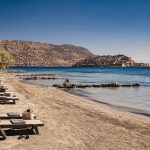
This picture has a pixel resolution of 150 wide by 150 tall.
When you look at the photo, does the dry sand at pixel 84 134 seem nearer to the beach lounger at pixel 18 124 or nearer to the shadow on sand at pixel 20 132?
the shadow on sand at pixel 20 132

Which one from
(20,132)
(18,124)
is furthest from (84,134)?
(18,124)

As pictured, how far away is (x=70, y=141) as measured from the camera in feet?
43.7

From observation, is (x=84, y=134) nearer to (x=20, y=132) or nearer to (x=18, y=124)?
(x=20, y=132)

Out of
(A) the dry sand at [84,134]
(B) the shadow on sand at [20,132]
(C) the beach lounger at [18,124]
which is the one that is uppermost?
(C) the beach lounger at [18,124]

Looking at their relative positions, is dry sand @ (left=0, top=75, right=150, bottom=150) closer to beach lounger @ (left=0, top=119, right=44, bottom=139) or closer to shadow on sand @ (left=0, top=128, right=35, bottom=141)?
shadow on sand @ (left=0, top=128, right=35, bottom=141)

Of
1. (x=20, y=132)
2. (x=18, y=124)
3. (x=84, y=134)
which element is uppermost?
(x=18, y=124)

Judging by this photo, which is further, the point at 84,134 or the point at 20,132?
the point at 84,134

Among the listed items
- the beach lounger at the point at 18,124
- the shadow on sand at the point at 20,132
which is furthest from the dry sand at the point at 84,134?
the beach lounger at the point at 18,124

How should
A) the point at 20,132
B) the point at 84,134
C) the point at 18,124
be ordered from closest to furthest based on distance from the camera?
the point at 18,124
the point at 20,132
the point at 84,134

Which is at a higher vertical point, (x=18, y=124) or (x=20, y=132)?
(x=18, y=124)

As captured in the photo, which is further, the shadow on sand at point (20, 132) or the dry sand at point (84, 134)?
the shadow on sand at point (20, 132)

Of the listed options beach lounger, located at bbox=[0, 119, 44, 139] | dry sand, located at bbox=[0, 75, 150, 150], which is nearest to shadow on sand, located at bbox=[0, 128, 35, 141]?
dry sand, located at bbox=[0, 75, 150, 150]

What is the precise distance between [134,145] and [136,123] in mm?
5649

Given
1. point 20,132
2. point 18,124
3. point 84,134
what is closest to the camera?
point 18,124
